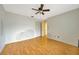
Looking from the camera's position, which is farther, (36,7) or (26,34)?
(26,34)

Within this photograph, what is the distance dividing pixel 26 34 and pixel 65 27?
648 millimetres

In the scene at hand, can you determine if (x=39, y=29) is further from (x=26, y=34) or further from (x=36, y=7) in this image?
(x=36, y=7)

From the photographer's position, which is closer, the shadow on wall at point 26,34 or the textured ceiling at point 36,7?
the textured ceiling at point 36,7

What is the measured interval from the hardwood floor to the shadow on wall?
86 mm

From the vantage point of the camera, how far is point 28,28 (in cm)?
215

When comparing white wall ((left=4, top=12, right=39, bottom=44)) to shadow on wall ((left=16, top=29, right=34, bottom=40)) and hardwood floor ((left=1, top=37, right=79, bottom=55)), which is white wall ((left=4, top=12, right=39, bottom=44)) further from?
hardwood floor ((left=1, top=37, right=79, bottom=55))

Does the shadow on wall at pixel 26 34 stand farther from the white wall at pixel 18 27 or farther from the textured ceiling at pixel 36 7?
the textured ceiling at pixel 36 7

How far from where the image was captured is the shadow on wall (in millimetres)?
2086

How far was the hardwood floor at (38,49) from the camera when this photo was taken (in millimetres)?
1993

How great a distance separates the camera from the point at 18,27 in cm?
208


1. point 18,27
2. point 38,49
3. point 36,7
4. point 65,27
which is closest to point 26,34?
point 18,27

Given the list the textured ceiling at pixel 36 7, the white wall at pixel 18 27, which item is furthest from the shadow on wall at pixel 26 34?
the textured ceiling at pixel 36 7

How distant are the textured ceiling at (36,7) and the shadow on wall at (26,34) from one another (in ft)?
0.89
